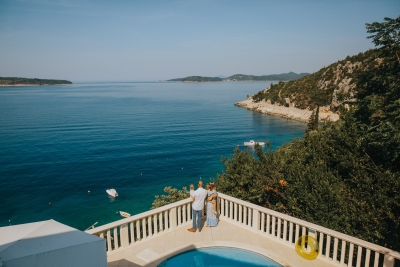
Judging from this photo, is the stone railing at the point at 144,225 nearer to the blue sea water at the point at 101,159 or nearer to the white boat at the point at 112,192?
the blue sea water at the point at 101,159

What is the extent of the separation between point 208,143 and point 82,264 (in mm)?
42118

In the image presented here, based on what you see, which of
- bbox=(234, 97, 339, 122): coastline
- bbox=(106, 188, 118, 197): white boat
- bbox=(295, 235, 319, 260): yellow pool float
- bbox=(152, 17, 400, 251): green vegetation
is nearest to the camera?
bbox=(295, 235, 319, 260): yellow pool float

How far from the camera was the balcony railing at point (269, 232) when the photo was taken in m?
5.67

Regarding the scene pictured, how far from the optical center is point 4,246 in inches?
131

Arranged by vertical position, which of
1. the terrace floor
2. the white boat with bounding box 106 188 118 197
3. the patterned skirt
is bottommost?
the white boat with bounding box 106 188 118 197

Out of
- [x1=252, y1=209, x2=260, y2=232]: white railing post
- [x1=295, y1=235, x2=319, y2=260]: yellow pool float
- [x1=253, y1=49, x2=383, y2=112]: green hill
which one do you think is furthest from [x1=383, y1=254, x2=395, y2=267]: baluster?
[x1=253, y1=49, x2=383, y2=112]: green hill

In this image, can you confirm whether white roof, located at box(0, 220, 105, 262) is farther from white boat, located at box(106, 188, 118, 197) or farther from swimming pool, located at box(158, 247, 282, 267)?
white boat, located at box(106, 188, 118, 197)

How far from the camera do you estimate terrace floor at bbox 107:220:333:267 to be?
644 centimetres

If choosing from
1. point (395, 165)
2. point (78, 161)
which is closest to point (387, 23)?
point (395, 165)

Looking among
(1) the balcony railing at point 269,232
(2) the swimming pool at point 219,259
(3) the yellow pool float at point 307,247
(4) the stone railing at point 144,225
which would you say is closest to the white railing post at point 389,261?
(1) the balcony railing at point 269,232

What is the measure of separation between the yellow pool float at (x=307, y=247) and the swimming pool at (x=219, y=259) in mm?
681

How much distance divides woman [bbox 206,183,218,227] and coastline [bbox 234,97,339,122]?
2354 inches

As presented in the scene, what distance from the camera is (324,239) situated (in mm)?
7141

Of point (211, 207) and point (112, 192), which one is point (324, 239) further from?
point (112, 192)
